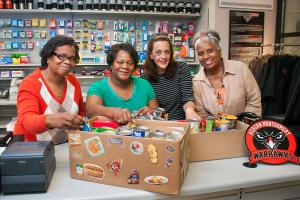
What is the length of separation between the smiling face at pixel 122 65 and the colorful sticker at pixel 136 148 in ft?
2.88

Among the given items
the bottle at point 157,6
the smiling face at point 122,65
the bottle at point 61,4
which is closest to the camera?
the smiling face at point 122,65

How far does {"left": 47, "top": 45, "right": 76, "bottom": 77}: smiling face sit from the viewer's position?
1.70 m

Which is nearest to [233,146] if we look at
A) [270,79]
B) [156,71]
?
[156,71]

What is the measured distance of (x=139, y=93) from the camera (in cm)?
202

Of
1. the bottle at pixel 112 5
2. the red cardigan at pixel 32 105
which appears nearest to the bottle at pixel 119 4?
the bottle at pixel 112 5

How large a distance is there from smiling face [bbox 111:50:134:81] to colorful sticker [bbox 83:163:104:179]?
0.84 m

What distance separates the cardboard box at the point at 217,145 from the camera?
1452 mm

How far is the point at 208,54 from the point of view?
210 cm

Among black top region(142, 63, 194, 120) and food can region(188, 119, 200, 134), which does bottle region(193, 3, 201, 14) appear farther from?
food can region(188, 119, 200, 134)

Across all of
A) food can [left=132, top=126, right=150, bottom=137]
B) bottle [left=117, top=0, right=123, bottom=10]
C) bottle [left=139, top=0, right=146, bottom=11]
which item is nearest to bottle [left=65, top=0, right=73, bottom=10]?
bottle [left=117, top=0, right=123, bottom=10]

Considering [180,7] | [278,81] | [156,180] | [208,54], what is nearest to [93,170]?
[156,180]

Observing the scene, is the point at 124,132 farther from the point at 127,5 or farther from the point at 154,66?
the point at 127,5

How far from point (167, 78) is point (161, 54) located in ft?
0.63

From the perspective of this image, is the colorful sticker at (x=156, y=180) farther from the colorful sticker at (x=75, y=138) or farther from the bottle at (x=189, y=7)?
the bottle at (x=189, y=7)
